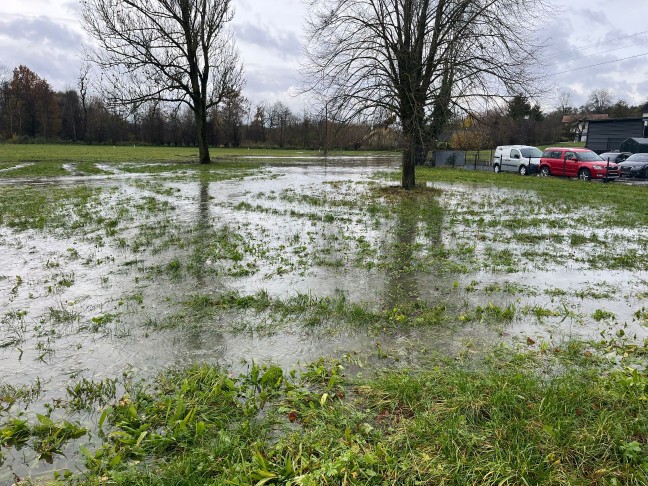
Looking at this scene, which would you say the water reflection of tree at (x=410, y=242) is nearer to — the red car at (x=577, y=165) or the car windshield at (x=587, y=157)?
the red car at (x=577, y=165)

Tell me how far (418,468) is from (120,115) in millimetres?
27898

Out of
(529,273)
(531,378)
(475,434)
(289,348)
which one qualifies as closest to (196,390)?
(289,348)

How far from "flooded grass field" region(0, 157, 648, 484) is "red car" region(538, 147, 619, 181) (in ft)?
40.9

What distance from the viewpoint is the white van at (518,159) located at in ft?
89.3

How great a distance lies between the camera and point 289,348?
4320mm

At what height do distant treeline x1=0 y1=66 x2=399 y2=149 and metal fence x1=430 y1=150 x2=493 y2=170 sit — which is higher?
distant treeline x1=0 y1=66 x2=399 y2=149

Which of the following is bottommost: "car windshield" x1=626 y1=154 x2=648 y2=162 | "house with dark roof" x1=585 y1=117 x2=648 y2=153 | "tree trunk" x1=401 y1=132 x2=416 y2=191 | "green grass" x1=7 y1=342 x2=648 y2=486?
"green grass" x1=7 y1=342 x2=648 y2=486

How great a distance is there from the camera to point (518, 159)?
2811 cm

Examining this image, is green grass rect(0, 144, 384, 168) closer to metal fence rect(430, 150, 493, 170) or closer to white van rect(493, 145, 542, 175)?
metal fence rect(430, 150, 493, 170)

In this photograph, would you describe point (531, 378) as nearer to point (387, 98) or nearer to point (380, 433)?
point (380, 433)

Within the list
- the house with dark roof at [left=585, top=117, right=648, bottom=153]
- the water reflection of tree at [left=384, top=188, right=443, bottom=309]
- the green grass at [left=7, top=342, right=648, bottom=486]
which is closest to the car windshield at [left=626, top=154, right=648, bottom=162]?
the house with dark roof at [left=585, top=117, right=648, bottom=153]

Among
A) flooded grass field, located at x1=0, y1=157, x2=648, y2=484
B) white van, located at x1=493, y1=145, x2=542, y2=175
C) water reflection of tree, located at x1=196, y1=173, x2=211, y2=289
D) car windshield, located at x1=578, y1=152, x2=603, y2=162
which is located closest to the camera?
flooded grass field, located at x1=0, y1=157, x2=648, y2=484

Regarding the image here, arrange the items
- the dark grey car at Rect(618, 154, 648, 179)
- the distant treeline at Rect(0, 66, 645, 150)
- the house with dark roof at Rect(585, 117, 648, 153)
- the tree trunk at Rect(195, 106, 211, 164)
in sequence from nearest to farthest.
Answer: the dark grey car at Rect(618, 154, 648, 179) → the tree trunk at Rect(195, 106, 211, 164) → the house with dark roof at Rect(585, 117, 648, 153) → the distant treeline at Rect(0, 66, 645, 150)

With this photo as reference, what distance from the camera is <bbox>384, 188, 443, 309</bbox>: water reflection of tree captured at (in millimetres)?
6020
